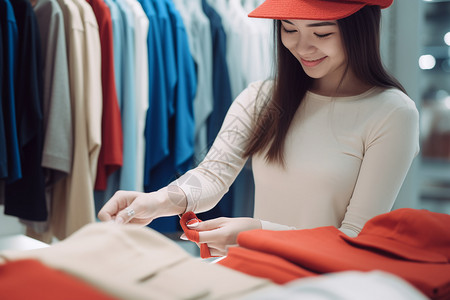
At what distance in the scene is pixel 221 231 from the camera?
811 millimetres

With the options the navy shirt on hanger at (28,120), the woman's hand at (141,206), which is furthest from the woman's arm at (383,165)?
the navy shirt on hanger at (28,120)

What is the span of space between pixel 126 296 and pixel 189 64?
173 cm

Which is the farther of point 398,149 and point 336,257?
point 398,149

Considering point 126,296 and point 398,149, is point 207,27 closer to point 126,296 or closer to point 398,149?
point 398,149

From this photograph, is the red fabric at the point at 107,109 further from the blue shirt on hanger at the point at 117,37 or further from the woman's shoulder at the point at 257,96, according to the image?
the woman's shoulder at the point at 257,96

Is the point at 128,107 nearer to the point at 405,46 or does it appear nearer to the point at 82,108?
the point at 82,108

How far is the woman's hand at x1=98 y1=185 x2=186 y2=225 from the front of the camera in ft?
2.96

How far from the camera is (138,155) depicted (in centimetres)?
196

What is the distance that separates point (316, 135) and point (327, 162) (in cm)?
9

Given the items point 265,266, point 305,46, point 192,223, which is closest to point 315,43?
point 305,46

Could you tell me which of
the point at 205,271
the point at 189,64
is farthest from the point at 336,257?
the point at 189,64

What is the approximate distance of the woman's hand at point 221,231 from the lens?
2.64 feet

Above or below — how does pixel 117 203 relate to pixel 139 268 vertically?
below

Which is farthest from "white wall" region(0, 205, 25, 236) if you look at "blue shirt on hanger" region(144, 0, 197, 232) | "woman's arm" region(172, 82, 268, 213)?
"woman's arm" region(172, 82, 268, 213)
